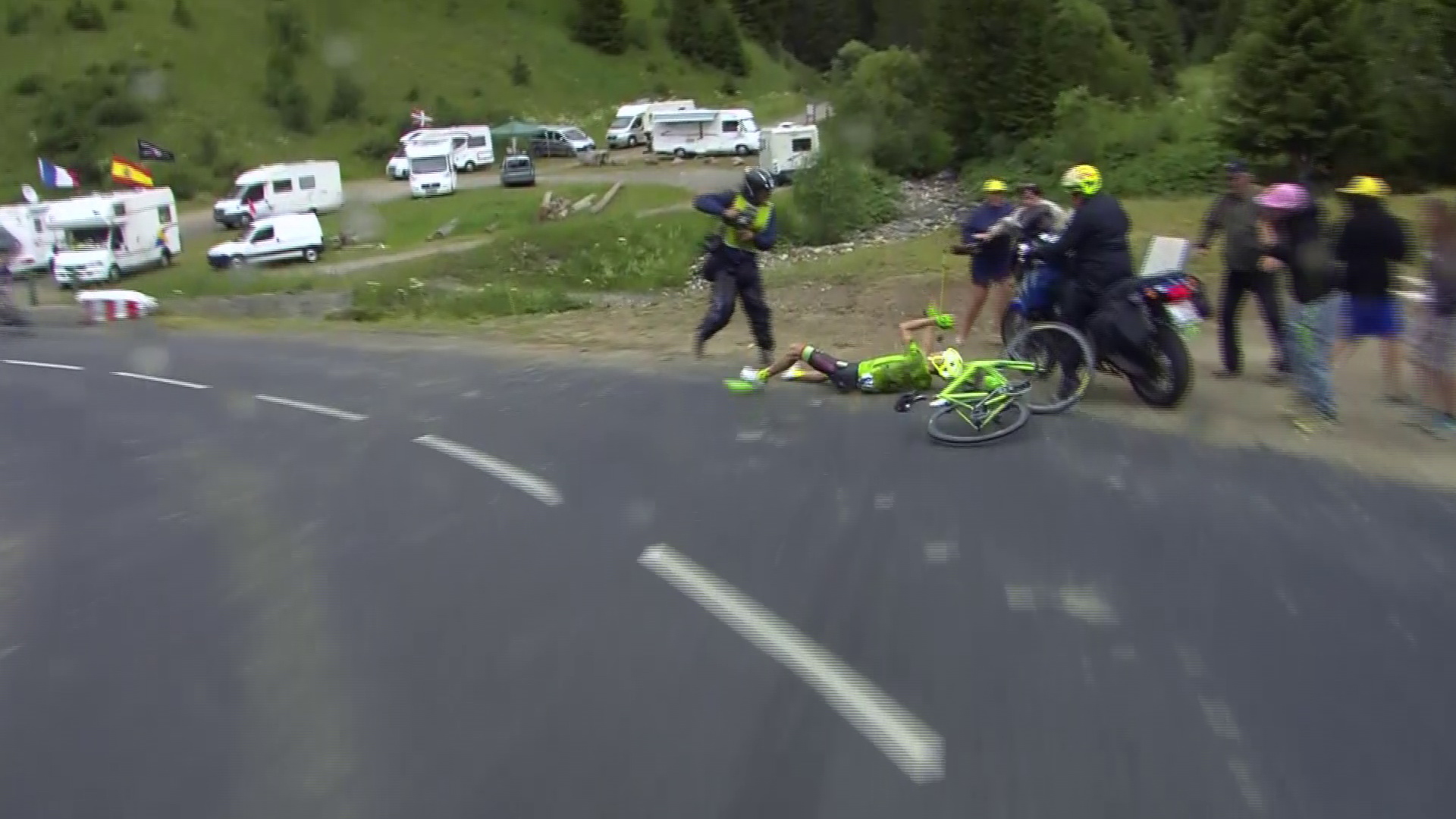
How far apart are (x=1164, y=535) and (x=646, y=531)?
9.62 ft

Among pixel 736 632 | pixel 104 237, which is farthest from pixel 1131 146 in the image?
pixel 736 632

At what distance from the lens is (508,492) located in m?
9.10

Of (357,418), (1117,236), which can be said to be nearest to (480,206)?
(357,418)

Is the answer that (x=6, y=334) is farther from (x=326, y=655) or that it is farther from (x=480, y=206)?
(x=480, y=206)

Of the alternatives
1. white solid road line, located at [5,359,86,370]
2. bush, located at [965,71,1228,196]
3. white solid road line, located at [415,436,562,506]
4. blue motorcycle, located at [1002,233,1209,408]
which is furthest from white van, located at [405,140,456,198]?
blue motorcycle, located at [1002,233,1209,408]

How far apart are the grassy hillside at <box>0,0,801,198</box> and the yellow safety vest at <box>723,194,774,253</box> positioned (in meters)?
59.2

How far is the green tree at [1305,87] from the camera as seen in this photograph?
2822 centimetres

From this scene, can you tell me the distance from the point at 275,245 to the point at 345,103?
37.9 metres

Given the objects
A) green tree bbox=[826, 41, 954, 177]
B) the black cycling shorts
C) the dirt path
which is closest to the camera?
the dirt path

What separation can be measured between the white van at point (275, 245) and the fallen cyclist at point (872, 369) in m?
32.5

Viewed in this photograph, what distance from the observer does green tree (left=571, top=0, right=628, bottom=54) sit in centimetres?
9469

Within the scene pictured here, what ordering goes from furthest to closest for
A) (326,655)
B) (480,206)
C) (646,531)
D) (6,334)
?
(480,206)
(6,334)
(646,531)
(326,655)

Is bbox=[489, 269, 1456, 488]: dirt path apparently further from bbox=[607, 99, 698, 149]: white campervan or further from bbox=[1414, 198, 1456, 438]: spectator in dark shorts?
bbox=[607, 99, 698, 149]: white campervan

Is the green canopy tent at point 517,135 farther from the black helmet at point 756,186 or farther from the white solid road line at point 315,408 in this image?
the black helmet at point 756,186
